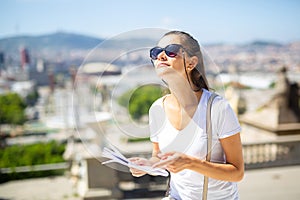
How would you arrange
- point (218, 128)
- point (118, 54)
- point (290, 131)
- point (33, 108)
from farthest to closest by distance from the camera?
point (33, 108)
point (290, 131)
point (118, 54)
point (218, 128)

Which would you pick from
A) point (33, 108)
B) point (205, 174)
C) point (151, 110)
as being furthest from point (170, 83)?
point (33, 108)

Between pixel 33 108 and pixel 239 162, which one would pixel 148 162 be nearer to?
pixel 239 162

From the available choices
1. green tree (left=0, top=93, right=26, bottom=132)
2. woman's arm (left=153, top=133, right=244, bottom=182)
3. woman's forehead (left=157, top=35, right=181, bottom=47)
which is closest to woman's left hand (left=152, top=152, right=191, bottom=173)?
woman's arm (left=153, top=133, right=244, bottom=182)

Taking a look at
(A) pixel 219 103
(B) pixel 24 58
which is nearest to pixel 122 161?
(A) pixel 219 103

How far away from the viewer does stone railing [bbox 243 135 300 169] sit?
13.6ft

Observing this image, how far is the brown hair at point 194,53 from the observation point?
79cm

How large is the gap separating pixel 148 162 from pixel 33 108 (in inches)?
1518

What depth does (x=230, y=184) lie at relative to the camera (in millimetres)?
820

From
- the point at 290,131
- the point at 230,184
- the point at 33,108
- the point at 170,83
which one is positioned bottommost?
the point at 33,108

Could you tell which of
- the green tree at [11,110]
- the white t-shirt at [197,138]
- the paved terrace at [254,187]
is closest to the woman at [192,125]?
the white t-shirt at [197,138]

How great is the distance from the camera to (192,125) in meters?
0.79

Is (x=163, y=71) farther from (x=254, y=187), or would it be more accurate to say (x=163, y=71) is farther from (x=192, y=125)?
(x=254, y=187)

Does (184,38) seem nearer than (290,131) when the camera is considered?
Yes

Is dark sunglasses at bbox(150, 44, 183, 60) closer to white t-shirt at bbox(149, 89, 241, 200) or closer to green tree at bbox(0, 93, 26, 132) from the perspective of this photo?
white t-shirt at bbox(149, 89, 241, 200)
